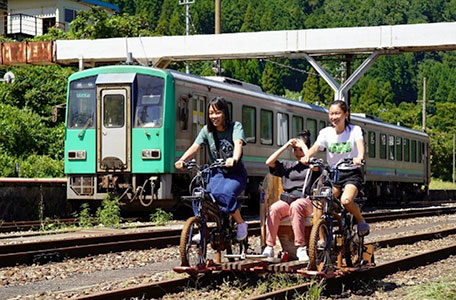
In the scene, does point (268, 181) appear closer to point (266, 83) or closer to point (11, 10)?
point (11, 10)

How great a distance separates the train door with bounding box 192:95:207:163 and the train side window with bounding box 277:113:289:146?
4.03 m

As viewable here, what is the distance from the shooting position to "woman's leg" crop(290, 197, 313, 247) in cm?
772

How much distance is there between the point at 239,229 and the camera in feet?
26.6

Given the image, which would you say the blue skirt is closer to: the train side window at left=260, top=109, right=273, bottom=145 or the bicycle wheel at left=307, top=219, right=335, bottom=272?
the bicycle wheel at left=307, top=219, right=335, bottom=272

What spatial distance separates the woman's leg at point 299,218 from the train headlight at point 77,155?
11.2 m

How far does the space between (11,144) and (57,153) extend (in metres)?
2.06

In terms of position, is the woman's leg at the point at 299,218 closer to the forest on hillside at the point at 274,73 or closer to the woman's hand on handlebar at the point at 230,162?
the woman's hand on handlebar at the point at 230,162

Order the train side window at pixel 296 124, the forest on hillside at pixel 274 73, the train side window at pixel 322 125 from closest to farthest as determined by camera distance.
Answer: the train side window at pixel 296 124
the train side window at pixel 322 125
the forest on hillside at pixel 274 73

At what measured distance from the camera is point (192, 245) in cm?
775

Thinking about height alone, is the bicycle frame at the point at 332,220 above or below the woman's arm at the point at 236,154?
below

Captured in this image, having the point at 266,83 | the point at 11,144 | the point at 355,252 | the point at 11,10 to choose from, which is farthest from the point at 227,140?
the point at 266,83

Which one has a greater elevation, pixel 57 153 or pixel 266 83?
pixel 266 83

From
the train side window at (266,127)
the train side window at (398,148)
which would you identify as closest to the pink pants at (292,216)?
the train side window at (266,127)

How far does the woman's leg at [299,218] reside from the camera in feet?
25.3
